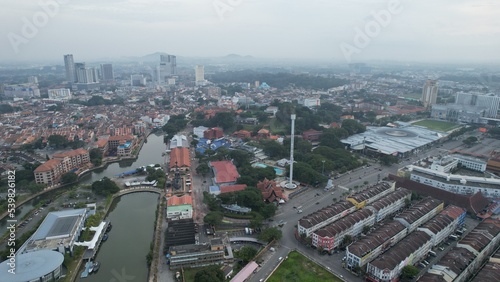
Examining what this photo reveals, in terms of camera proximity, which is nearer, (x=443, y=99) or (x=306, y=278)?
(x=306, y=278)

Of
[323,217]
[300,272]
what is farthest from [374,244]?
[300,272]

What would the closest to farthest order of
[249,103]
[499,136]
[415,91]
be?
[499,136] < [249,103] < [415,91]

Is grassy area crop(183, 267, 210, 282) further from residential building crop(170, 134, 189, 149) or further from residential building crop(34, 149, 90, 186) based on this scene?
residential building crop(170, 134, 189, 149)

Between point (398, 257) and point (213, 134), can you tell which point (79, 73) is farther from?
point (398, 257)

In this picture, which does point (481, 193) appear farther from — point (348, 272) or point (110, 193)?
point (110, 193)

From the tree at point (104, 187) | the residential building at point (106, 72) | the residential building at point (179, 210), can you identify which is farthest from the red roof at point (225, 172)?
the residential building at point (106, 72)

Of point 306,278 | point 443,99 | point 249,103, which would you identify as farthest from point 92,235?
point 443,99

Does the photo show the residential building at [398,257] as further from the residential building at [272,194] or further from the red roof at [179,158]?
the red roof at [179,158]
